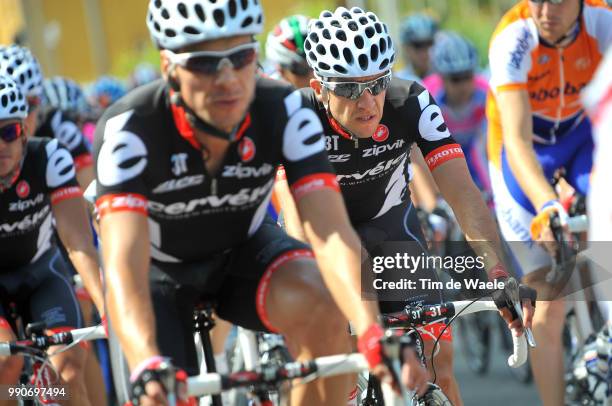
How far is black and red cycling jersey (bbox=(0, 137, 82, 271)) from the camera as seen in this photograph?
6953 millimetres

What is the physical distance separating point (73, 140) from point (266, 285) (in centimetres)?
520

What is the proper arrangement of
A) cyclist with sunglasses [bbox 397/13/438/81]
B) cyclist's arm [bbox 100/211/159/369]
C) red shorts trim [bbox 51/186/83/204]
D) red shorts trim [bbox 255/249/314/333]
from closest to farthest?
1. cyclist's arm [bbox 100/211/159/369]
2. red shorts trim [bbox 255/249/314/333]
3. red shorts trim [bbox 51/186/83/204]
4. cyclist with sunglasses [bbox 397/13/438/81]

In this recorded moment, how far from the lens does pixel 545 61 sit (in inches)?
307

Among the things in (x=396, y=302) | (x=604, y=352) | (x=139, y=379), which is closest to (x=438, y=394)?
(x=396, y=302)

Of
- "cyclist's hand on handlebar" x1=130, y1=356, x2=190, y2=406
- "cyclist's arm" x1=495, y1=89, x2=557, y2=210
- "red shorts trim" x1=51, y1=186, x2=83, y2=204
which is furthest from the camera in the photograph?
"cyclist's arm" x1=495, y1=89, x2=557, y2=210

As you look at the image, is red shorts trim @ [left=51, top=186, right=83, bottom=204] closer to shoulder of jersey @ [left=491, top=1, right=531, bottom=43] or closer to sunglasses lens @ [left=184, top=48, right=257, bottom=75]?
sunglasses lens @ [left=184, top=48, right=257, bottom=75]

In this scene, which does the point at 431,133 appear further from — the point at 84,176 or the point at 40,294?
the point at 84,176

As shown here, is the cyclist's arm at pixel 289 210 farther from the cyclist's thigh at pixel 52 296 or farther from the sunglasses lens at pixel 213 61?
the sunglasses lens at pixel 213 61

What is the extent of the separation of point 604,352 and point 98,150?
10.5ft

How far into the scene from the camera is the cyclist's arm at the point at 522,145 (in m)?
7.13

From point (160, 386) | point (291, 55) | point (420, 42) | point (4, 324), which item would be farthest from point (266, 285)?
point (420, 42)

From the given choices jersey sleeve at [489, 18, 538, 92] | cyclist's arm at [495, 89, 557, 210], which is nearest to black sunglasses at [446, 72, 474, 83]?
jersey sleeve at [489, 18, 538, 92]

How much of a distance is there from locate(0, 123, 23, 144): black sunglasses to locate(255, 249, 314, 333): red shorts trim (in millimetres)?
2324

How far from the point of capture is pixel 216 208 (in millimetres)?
5066
